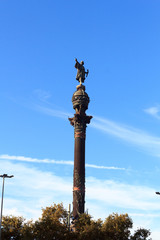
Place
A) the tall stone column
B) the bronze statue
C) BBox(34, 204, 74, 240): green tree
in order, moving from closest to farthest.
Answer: BBox(34, 204, 74, 240): green tree < the tall stone column < the bronze statue

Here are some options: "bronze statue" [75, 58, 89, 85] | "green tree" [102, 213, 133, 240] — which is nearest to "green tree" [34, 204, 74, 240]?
"green tree" [102, 213, 133, 240]

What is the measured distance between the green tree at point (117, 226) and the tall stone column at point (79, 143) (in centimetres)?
879

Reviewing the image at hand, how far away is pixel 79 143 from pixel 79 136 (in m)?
1.78

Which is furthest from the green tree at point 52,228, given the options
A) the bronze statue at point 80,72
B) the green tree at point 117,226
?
the bronze statue at point 80,72

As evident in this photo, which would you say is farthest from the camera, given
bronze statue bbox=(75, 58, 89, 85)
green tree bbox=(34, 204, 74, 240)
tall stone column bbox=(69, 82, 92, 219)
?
bronze statue bbox=(75, 58, 89, 85)

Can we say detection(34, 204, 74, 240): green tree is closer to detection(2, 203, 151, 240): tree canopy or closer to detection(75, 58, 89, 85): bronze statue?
detection(2, 203, 151, 240): tree canopy

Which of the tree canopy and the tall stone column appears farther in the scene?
the tall stone column

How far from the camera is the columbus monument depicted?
76188 millimetres

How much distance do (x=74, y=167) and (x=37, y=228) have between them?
19.1m

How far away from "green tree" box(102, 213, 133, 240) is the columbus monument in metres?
8.79

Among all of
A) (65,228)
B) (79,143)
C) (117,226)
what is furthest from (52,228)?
(79,143)

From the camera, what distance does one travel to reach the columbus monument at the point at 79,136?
7619cm

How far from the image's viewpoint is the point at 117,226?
67.4 metres

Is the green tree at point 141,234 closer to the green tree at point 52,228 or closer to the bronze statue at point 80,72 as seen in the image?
the green tree at point 52,228
